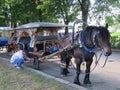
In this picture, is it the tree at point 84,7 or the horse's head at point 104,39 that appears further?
the tree at point 84,7

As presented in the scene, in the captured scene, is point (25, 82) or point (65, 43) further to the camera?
point (65, 43)

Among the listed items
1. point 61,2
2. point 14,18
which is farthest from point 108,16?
point 14,18

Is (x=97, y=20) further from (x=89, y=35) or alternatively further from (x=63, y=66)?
(x=89, y=35)

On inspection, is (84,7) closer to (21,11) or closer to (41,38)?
(21,11)

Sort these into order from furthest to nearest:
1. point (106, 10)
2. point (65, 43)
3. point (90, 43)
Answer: point (106, 10) < point (65, 43) < point (90, 43)

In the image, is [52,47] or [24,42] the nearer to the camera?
[52,47]

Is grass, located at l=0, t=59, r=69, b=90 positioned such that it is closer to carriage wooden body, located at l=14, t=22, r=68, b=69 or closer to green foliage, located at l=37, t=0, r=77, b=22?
carriage wooden body, located at l=14, t=22, r=68, b=69

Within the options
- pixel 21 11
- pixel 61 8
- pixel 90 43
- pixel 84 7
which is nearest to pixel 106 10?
pixel 84 7

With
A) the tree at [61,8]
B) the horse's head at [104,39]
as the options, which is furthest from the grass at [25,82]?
the tree at [61,8]

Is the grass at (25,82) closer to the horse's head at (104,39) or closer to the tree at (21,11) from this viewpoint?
the horse's head at (104,39)

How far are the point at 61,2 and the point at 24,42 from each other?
11793mm

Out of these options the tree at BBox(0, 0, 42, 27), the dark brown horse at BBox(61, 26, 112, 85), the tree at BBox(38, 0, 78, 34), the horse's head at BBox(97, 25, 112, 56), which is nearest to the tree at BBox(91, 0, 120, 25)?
the tree at BBox(38, 0, 78, 34)

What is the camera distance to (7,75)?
32.6ft

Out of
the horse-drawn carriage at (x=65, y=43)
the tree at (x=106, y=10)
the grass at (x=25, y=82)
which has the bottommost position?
the grass at (x=25, y=82)
